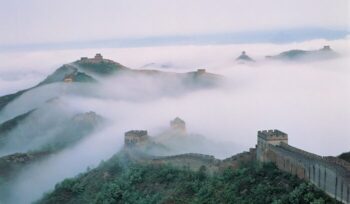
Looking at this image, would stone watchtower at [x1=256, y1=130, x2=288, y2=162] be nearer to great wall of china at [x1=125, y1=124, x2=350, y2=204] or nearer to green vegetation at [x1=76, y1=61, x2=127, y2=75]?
great wall of china at [x1=125, y1=124, x2=350, y2=204]

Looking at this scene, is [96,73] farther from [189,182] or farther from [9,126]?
[189,182]

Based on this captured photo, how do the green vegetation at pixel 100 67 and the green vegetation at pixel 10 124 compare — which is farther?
the green vegetation at pixel 100 67

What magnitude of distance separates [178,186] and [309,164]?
12.7 meters

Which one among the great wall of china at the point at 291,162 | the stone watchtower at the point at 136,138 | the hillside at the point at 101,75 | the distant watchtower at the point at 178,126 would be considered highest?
the hillside at the point at 101,75

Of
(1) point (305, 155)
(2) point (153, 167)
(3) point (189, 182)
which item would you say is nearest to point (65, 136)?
(2) point (153, 167)

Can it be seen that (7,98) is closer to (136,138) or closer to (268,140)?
(136,138)

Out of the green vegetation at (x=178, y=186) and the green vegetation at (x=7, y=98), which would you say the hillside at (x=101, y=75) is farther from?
the green vegetation at (x=178, y=186)

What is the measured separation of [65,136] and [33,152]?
7.59m

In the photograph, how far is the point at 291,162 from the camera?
3356cm

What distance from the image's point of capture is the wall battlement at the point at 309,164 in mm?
28183

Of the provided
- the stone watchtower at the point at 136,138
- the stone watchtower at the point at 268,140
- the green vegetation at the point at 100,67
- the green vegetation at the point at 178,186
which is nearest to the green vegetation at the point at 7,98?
the green vegetation at the point at 100,67

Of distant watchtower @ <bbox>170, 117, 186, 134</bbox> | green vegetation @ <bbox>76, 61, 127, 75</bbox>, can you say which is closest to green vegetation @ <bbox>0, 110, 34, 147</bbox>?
green vegetation @ <bbox>76, 61, 127, 75</bbox>

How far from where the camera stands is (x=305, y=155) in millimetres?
33156

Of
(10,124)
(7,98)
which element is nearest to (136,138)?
(10,124)
